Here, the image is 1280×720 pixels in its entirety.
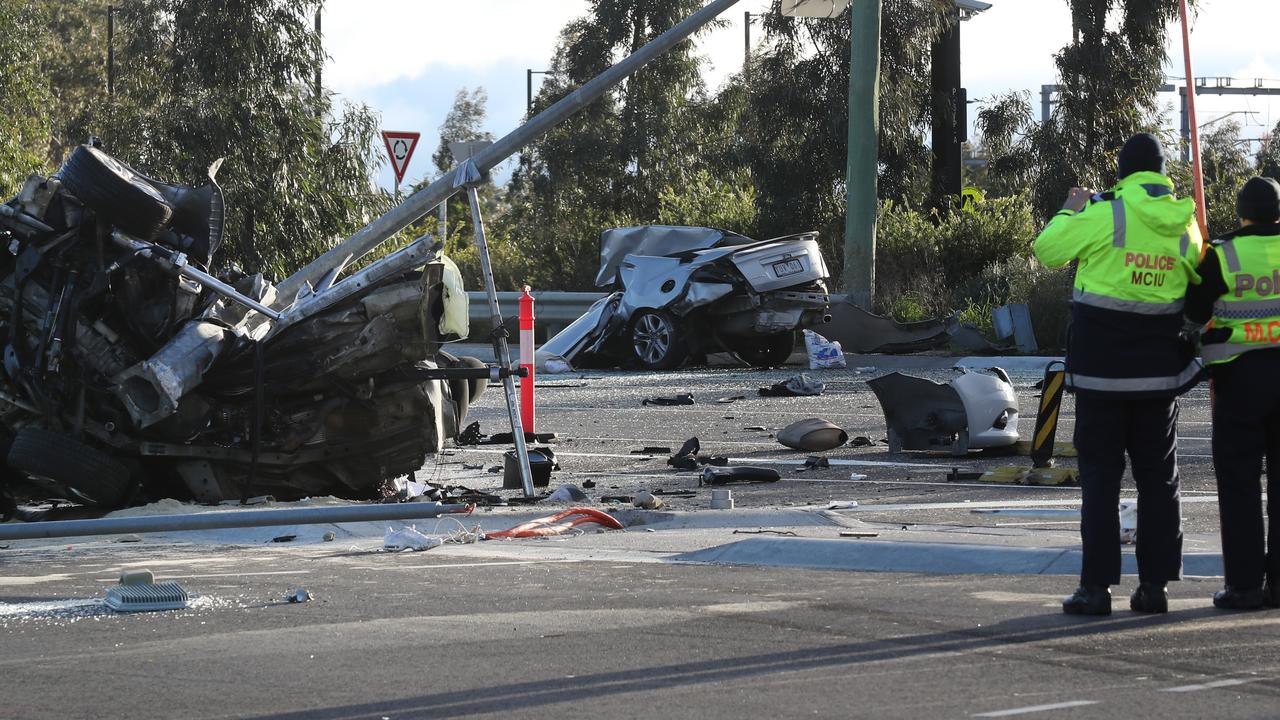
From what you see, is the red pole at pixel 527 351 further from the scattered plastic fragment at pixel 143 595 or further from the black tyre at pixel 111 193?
the scattered plastic fragment at pixel 143 595

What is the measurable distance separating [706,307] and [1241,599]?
50.1 ft

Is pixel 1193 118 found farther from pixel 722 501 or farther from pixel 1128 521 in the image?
pixel 722 501

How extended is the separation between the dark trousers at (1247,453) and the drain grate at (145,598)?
4000 mm

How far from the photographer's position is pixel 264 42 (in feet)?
79.6

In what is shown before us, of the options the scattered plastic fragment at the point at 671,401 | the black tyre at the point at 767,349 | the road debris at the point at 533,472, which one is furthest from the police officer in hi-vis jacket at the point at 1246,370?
the black tyre at the point at 767,349

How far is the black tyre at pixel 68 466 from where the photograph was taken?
30.9 feet

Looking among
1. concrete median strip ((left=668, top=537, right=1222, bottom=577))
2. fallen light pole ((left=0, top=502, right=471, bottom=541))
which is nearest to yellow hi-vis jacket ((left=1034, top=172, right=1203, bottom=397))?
concrete median strip ((left=668, top=537, right=1222, bottom=577))

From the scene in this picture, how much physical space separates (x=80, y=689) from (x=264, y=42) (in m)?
20.0

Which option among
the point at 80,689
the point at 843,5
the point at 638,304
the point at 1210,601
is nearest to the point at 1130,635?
the point at 1210,601

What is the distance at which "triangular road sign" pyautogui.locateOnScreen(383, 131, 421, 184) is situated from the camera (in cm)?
2377

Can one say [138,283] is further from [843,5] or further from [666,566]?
[843,5]

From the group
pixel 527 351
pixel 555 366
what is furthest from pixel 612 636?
pixel 555 366

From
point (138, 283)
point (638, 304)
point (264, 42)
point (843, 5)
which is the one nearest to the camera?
point (138, 283)

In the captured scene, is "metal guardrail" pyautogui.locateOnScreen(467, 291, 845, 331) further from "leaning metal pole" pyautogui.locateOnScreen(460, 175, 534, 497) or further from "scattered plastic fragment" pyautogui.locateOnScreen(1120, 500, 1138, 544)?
"scattered plastic fragment" pyautogui.locateOnScreen(1120, 500, 1138, 544)
